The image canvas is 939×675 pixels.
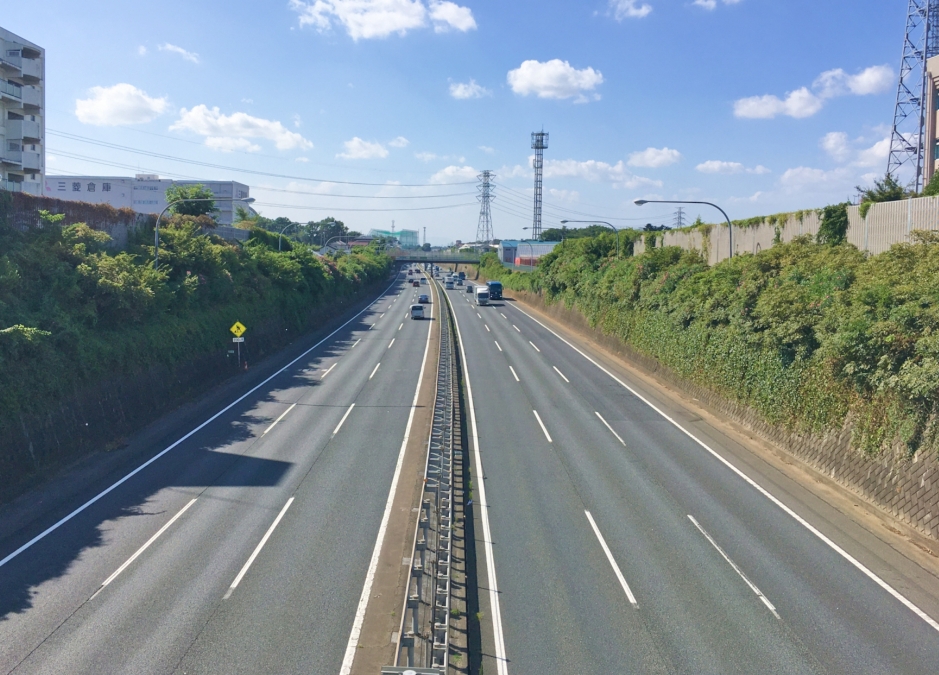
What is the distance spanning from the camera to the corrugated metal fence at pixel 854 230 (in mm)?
25656

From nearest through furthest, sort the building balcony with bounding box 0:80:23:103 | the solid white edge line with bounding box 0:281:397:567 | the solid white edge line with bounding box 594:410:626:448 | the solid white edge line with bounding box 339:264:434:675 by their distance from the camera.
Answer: the solid white edge line with bounding box 339:264:434:675, the solid white edge line with bounding box 0:281:397:567, the solid white edge line with bounding box 594:410:626:448, the building balcony with bounding box 0:80:23:103

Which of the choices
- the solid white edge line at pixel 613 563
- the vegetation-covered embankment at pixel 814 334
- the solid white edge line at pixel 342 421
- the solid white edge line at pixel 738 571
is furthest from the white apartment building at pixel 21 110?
the solid white edge line at pixel 738 571

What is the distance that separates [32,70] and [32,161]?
6.82 m

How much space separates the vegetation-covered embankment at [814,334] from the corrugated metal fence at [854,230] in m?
0.84

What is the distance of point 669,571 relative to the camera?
14.0 meters

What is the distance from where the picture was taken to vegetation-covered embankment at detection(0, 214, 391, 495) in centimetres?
2031

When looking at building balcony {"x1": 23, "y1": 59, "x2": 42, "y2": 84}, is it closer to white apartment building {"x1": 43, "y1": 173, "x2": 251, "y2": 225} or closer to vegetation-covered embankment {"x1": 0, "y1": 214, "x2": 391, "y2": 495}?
vegetation-covered embankment {"x1": 0, "y1": 214, "x2": 391, "y2": 495}

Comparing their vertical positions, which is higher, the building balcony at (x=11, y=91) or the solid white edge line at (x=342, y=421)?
the building balcony at (x=11, y=91)

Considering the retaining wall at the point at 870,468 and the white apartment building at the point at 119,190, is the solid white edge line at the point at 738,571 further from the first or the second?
the white apartment building at the point at 119,190

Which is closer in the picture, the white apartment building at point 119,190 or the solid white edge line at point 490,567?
the solid white edge line at point 490,567

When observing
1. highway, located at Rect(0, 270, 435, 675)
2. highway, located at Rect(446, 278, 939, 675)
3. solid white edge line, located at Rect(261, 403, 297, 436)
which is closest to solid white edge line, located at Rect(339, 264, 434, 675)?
highway, located at Rect(0, 270, 435, 675)

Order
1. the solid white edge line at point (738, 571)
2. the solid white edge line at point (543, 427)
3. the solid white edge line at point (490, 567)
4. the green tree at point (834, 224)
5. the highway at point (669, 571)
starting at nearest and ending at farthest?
the solid white edge line at point (490, 567), the highway at point (669, 571), the solid white edge line at point (738, 571), the solid white edge line at point (543, 427), the green tree at point (834, 224)

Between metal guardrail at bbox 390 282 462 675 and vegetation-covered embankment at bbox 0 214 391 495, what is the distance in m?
11.6

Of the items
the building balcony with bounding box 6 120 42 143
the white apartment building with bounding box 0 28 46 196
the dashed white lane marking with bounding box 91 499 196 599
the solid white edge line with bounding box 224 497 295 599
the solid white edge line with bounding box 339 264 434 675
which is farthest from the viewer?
the building balcony with bounding box 6 120 42 143
